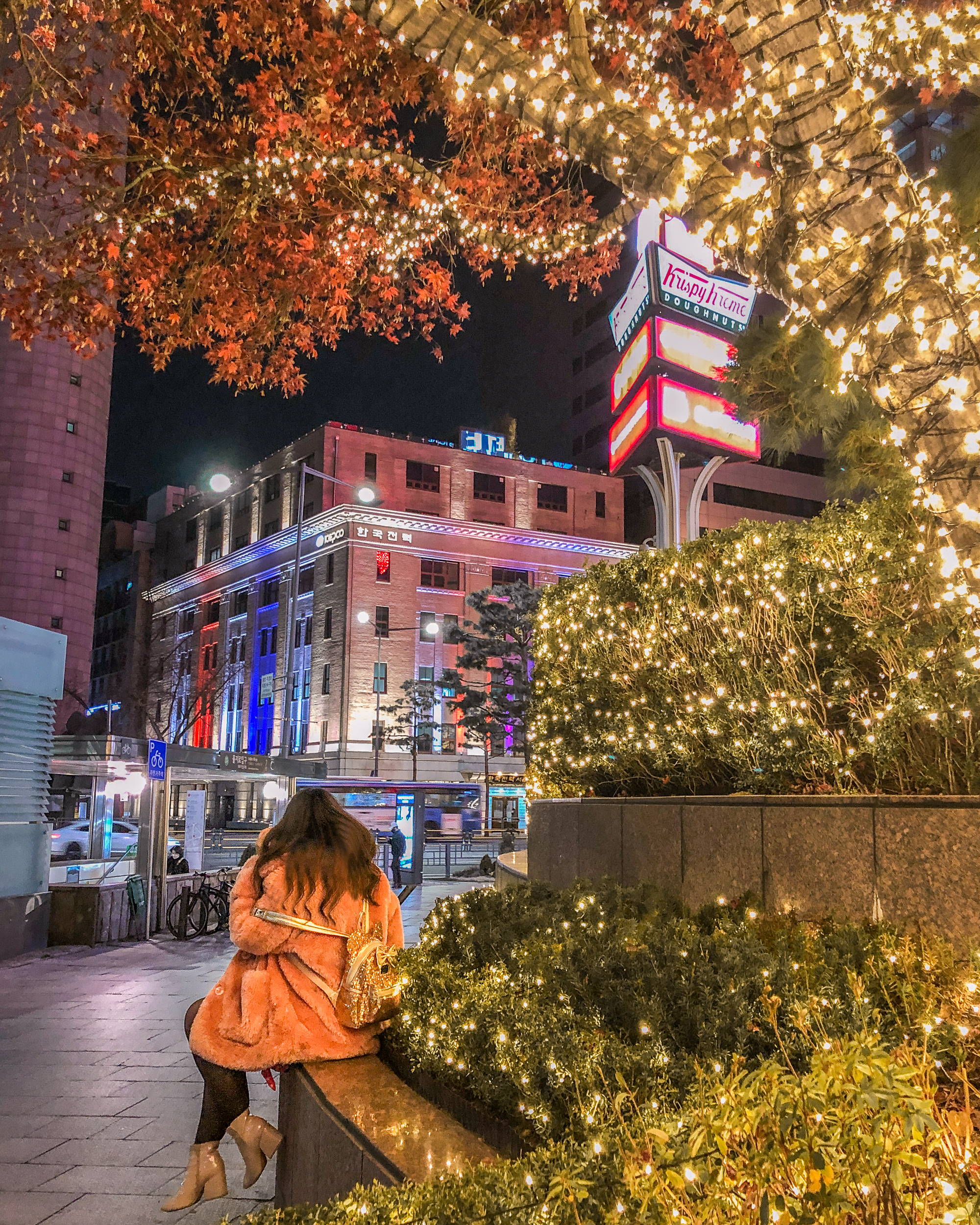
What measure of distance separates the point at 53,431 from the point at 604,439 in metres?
36.3

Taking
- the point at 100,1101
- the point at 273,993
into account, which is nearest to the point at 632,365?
the point at 100,1101

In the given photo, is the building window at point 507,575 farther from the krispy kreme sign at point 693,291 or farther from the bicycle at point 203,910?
the bicycle at point 203,910

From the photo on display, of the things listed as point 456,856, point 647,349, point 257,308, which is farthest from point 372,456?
point 257,308

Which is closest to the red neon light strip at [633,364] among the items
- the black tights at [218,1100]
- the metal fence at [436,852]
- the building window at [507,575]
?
the metal fence at [436,852]

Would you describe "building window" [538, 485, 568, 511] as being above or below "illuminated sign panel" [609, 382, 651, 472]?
above

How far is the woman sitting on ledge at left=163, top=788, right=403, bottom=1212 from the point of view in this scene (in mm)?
4215

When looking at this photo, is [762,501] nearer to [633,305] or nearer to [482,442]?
[482,442]

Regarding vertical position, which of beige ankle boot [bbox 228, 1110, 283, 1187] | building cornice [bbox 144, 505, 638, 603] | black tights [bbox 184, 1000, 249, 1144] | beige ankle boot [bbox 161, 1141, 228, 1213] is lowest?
beige ankle boot [bbox 161, 1141, 228, 1213]

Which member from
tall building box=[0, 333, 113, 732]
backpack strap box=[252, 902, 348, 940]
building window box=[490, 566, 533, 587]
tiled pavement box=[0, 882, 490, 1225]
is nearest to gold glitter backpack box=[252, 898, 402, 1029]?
backpack strap box=[252, 902, 348, 940]

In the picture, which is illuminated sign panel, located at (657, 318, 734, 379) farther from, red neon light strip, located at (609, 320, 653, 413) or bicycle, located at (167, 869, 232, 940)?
bicycle, located at (167, 869, 232, 940)

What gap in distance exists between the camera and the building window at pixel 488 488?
61094 mm

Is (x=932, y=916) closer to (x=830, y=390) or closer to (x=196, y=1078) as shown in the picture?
(x=830, y=390)

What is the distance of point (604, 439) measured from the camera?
66.8 m

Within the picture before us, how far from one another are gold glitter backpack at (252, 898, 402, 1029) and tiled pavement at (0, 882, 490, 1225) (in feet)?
4.36
